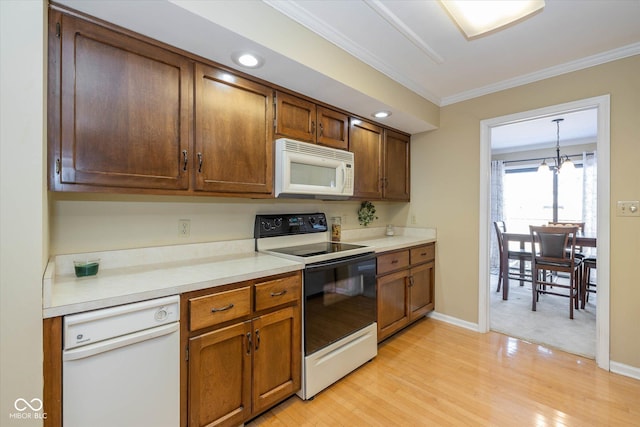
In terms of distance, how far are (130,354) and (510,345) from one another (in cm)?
295

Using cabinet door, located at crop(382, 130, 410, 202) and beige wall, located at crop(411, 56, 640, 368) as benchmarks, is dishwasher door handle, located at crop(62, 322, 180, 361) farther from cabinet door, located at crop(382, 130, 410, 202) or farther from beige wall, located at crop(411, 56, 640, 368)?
beige wall, located at crop(411, 56, 640, 368)

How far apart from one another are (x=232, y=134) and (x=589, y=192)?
19.0ft

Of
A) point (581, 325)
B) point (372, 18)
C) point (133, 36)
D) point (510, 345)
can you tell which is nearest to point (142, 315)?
point (133, 36)

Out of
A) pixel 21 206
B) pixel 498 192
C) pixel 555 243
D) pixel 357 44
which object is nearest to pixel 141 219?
pixel 21 206

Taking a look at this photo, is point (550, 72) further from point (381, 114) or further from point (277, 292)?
point (277, 292)

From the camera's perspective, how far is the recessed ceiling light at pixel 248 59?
1.64 m

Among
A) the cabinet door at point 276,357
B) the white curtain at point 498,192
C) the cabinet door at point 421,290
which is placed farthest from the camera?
the white curtain at point 498,192

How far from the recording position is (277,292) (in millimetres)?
1690

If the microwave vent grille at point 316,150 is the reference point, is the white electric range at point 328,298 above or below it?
below

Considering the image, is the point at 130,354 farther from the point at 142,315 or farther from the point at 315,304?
the point at 315,304

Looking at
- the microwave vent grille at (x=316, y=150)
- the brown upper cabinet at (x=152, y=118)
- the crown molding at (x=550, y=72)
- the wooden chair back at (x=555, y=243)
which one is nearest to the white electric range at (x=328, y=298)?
the brown upper cabinet at (x=152, y=118)

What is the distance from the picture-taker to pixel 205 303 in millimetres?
1396

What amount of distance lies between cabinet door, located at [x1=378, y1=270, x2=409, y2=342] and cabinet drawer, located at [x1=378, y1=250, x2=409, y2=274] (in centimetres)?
6

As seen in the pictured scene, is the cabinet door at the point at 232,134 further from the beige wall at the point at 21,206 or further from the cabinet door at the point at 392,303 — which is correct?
the cabinet door at the point at 392,303
